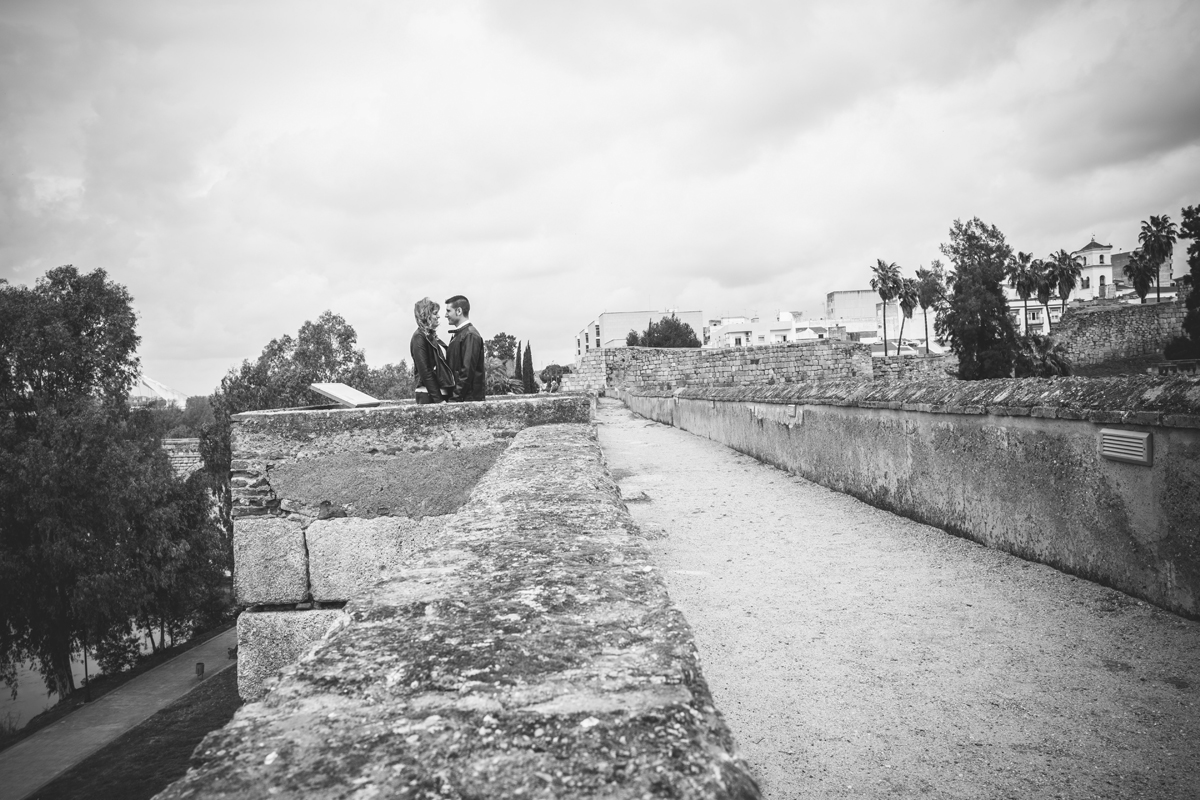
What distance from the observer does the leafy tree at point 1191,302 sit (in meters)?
26.4

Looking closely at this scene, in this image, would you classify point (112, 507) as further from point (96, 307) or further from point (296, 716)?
point (296, 716)

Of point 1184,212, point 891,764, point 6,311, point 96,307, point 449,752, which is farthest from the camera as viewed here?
point 1184,212

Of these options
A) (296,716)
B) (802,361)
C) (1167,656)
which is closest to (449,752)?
(296,716)

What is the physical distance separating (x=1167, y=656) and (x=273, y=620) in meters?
5.07

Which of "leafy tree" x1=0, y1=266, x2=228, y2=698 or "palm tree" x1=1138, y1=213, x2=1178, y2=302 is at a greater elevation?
"palm tree" x1=1138, y1=213, x2=1178, y2=302

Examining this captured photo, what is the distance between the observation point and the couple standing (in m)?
5.84

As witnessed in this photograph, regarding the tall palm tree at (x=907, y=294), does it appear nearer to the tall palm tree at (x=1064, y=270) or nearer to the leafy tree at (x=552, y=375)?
the tall palm tree at (x=1064, y=270)

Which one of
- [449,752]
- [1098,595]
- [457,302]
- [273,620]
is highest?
[457,302]

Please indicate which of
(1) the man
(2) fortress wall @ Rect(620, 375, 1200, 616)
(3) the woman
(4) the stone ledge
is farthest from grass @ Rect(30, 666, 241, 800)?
(4) the stone ledge

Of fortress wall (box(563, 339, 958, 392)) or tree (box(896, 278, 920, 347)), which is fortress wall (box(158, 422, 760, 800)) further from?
tree (box(896, 278, 920, 347))

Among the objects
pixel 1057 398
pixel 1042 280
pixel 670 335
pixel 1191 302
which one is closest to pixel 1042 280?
pixel 1042 280

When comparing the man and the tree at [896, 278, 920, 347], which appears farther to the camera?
the tree at [896, 278, 920, 347]

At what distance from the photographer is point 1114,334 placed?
35.9 meters

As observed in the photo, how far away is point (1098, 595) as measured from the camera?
131 inches
